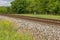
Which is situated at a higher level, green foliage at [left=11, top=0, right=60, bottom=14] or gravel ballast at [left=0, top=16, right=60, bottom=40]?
gravel ballast at [left=0, top=16, right=60, bottom=40]

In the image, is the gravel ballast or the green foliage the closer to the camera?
the gravel ballast

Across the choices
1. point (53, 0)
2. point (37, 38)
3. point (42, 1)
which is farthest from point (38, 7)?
point (37, 38)

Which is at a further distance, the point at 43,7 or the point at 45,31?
the point at 43,7

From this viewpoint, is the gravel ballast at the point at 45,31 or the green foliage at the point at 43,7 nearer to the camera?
the gravel ballast at the point at 45,31

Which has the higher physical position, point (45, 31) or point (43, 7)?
point (45, 31)

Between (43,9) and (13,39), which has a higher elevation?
(13,39)

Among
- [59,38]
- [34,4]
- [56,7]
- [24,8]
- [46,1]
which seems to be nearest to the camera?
[59,38]

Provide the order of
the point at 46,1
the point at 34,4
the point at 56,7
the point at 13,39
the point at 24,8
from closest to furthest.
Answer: the point at 13,39 < the point at 56,7 < the point at 46,1 < the point at 34,4 < the point at 24,8

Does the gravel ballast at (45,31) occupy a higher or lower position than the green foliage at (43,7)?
higher

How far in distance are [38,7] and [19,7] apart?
37063 mm

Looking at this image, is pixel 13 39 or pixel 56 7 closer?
pixel 13 39

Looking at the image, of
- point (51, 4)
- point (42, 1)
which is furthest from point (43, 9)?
point (51, 4)

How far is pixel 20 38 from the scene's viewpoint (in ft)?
35.1

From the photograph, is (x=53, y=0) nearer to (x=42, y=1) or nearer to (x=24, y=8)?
(x=42, y=1)
